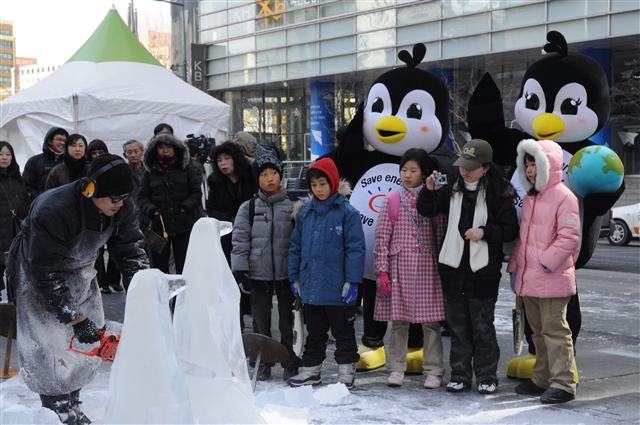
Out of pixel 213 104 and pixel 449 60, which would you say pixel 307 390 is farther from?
pixel 449 60

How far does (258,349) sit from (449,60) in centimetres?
2427

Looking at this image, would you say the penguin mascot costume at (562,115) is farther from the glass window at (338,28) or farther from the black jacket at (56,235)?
the glass window at (338,28)

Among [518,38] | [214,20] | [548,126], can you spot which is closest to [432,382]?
[548,126]

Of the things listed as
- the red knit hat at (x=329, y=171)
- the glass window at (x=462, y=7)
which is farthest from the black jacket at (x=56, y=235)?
the glass window at (x=462, y=7)

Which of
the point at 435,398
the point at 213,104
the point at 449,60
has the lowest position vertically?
the point at 435,398

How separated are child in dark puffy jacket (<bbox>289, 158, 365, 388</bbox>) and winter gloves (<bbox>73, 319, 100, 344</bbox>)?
1.85 metres

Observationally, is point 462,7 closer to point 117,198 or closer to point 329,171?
point 329,171

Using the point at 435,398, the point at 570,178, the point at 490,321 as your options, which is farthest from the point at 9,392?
the point at 570,178

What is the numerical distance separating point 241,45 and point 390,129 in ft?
107

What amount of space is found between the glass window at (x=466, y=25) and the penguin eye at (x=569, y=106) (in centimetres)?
2168

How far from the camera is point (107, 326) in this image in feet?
15.7

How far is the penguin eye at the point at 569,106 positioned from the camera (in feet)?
20.5

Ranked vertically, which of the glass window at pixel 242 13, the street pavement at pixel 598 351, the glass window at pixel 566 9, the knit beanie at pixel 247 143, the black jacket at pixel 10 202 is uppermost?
the glass window at pixel 242 13

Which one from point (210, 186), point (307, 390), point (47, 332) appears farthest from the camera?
point (210, 186)
